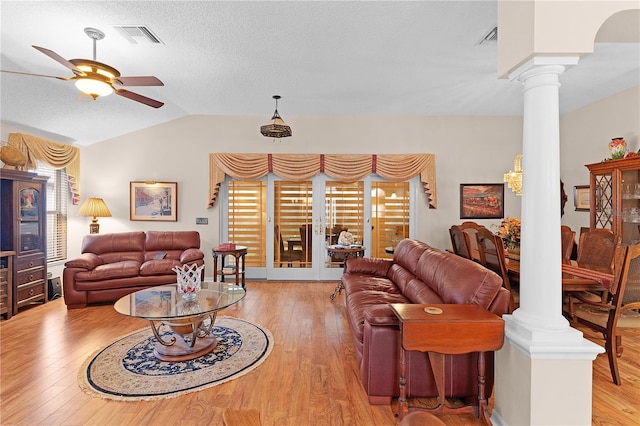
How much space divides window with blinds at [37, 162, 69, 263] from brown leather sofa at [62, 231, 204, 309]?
84 cm

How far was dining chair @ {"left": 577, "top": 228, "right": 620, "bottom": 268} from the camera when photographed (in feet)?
10.4

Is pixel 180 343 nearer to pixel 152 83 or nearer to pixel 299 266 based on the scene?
pixel 152 83

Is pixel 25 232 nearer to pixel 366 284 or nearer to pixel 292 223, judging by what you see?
pixel 292 223

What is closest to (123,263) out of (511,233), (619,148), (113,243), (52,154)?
(113,243)

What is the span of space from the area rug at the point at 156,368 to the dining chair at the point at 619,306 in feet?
8.90

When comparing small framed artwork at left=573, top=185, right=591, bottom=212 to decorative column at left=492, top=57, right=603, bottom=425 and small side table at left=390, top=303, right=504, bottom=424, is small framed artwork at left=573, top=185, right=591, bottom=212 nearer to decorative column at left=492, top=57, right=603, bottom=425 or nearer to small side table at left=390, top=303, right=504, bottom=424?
decorative column at left=492, top=57, right=603, bottom=425

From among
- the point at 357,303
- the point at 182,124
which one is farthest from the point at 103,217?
the point at 357,303

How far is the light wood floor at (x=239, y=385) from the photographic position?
208 cm

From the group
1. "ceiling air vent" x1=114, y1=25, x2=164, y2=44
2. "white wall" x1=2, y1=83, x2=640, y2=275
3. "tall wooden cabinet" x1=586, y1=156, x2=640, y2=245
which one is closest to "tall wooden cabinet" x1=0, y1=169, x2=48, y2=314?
"white wall" x1=2, y1=83, x2=640, y2=275

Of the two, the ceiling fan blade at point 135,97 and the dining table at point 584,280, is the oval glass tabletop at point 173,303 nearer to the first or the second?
the ceiling fan blade at point 135,97

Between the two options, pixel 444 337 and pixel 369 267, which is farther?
pixel 369 267

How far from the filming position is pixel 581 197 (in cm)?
505

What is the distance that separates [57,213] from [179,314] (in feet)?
13.7

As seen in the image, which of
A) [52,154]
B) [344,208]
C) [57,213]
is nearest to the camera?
[52,154]
